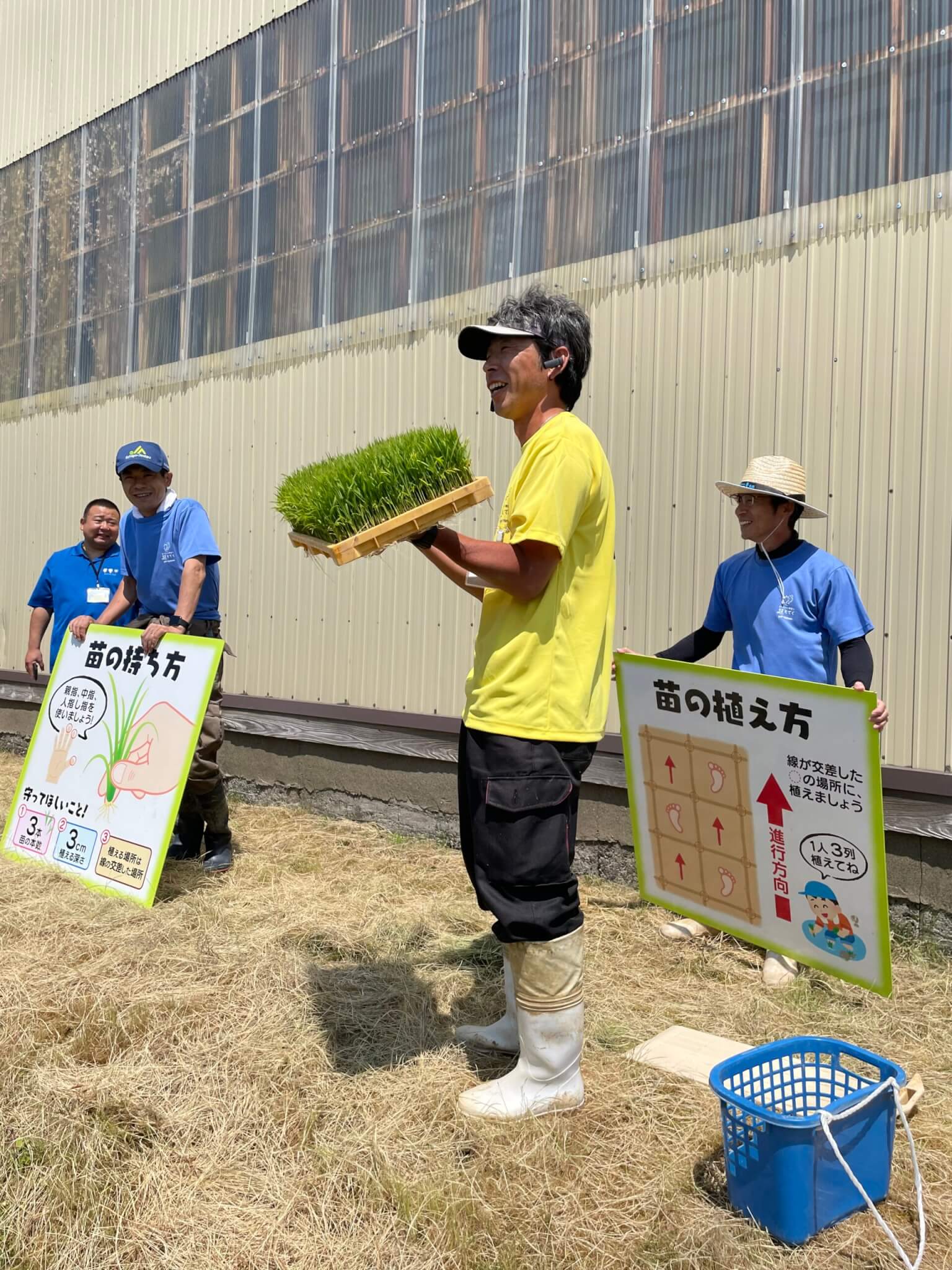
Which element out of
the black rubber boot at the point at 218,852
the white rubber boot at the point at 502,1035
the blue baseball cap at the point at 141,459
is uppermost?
the blue baseball cap at the point at 141,459

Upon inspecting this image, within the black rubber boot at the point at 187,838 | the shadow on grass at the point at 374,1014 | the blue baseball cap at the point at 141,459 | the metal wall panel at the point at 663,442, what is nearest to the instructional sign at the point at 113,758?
the black rubber boot at the point at 187,838

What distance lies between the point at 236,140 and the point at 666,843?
223 inches

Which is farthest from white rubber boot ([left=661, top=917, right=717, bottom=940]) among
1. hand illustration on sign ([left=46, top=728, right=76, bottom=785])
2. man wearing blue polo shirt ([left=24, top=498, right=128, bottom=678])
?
man wearing blue polo shirt ([left=24, top=498, right=128, bottom=678])

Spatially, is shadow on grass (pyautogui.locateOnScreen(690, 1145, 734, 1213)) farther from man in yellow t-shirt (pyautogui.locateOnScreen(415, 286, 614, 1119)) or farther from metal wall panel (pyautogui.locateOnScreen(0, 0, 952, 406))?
metal wall panel (pyautogui.locateOnScreen(0, 0, 952, 406))

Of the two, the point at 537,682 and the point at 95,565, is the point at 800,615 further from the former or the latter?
the point at 95,565

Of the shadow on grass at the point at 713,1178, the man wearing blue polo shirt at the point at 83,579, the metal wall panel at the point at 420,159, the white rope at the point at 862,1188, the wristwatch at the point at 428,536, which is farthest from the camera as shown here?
the man wearing blue polo shirt at the point at 83,579

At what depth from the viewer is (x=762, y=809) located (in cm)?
341

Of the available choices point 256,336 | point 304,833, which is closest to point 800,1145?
point 304,833

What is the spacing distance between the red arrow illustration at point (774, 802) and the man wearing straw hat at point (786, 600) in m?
0.48

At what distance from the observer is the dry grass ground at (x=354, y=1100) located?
235 cm

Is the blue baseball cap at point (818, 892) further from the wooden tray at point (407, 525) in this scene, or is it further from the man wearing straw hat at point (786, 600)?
the wooden tray at point (407, 525)

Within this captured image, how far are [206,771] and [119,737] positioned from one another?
421 mm

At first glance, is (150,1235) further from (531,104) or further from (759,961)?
(531,104)

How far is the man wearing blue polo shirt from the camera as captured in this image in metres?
6.30
